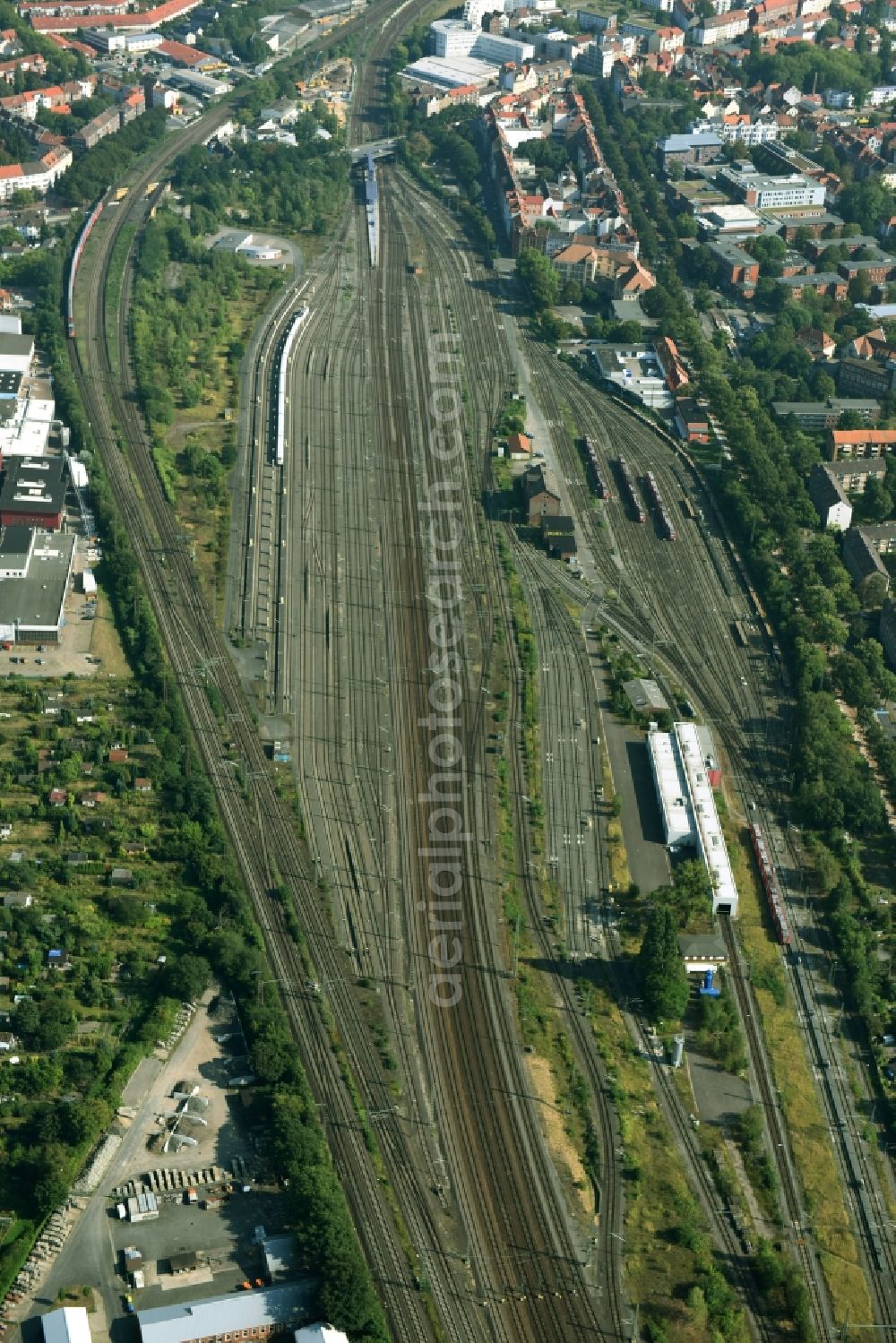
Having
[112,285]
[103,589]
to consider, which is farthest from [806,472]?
[112,285]

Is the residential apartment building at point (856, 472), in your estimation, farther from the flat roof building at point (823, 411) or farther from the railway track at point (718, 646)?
the railway track at point (718, 646)

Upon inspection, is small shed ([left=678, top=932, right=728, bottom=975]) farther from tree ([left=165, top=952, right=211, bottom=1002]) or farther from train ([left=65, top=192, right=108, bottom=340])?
train ([left=65, top=192, right=108, bottom=340])

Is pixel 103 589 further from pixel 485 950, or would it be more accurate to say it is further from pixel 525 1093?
pixel 525 1093

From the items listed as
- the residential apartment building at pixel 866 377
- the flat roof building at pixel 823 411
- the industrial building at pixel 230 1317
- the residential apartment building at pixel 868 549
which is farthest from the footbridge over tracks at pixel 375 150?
the industrial building at pixel 230 1317

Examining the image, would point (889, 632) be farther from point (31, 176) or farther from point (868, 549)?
point (31, 176)

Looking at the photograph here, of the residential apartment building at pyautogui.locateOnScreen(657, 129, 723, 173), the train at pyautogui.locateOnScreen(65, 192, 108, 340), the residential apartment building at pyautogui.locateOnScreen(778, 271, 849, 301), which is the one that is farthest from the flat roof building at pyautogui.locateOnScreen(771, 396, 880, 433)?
the train at pyautogui.locateOnScreen(65, 192, 108, 340)

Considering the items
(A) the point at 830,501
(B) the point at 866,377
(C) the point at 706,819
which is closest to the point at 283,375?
(A) the point at 830,501
